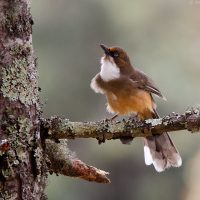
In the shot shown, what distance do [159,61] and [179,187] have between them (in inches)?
89.2

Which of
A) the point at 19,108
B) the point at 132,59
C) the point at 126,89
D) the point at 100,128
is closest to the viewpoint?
the point at 19,108

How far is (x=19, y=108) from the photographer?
384 cm

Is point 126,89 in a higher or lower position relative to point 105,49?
lower

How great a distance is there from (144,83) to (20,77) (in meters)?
2.21

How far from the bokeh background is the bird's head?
7.03m

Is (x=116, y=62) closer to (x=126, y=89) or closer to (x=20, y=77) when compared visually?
(x=126, y=89)

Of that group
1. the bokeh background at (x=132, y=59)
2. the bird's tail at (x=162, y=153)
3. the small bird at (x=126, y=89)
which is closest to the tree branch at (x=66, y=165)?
the bird's tail at (x=162, y=153)

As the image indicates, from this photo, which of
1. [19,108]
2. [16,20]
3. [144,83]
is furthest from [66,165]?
Answer: [144,83]

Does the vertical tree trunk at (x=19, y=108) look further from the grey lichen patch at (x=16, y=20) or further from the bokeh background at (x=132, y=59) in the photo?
the bokeh background at (x=132, y=59)

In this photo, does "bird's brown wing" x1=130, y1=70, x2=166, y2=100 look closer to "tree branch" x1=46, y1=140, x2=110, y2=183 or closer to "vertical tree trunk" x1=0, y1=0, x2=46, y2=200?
"tree branch" x1=46, y1=140, x2=110, y2=183

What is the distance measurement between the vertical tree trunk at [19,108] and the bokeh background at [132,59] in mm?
9286

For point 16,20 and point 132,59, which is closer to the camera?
point 16,20

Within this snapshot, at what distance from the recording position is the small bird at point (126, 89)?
570 cm

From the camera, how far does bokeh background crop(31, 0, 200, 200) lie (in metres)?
13.9
